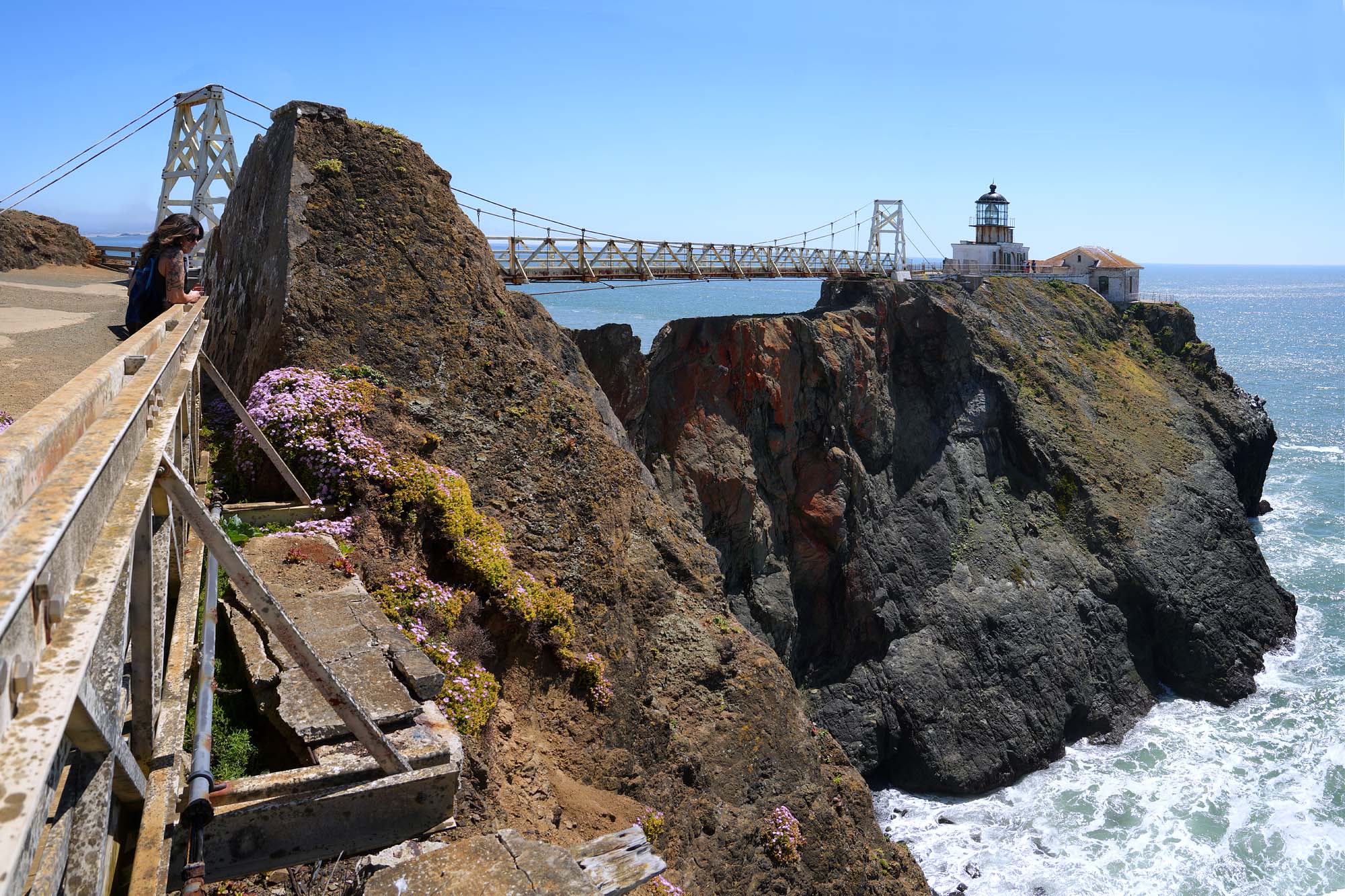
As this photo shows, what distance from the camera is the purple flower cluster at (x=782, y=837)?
11.4 meters

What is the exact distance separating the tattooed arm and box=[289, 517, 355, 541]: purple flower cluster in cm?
236

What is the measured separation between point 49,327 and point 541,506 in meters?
5.97

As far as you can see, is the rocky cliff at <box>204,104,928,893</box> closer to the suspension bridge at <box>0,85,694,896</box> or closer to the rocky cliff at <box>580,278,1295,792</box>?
the suspension bridge at <box>0,85,694,896</box>

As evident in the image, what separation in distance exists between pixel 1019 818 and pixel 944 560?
7849 millimetres

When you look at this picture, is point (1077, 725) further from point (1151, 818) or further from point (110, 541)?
point (110, 541)

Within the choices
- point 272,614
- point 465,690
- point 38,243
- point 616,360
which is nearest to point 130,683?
point 272,614

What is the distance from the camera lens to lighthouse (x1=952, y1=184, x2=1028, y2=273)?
45688mm

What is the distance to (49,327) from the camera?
34.7ft

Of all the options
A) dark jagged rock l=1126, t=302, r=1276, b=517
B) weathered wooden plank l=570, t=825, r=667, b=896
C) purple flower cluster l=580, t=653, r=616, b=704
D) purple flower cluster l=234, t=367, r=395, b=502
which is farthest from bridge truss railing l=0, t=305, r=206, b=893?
dark jagged rock l=1126, t=302, r=1276, b=517

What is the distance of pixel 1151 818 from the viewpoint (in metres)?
22.7

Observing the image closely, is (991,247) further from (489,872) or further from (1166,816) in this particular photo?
(489,872)

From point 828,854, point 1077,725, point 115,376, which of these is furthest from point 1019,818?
point 115,376

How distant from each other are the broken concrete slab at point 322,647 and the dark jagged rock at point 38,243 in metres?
12.0

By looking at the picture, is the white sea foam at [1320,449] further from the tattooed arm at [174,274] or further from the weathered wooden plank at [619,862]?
the tattooed arm at [174,274]
